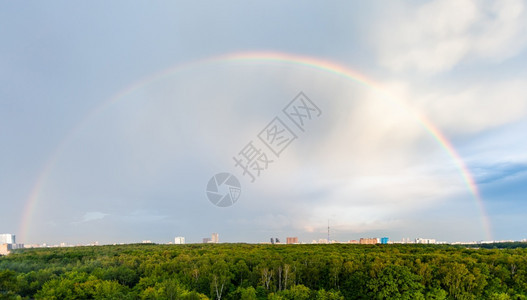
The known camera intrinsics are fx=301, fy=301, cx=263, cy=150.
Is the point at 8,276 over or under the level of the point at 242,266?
over

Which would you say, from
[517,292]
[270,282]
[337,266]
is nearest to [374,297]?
[337,266]

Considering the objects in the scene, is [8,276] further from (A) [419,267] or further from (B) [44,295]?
(A) [419,267]

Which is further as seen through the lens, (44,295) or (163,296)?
(44,295)

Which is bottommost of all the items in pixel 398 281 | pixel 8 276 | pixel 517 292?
pixel 517 292

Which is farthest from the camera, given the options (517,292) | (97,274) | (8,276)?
(97,274)

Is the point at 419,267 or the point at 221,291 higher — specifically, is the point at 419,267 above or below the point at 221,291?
above

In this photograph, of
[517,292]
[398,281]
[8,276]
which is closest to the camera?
[8,276]

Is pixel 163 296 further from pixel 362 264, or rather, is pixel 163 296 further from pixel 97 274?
pixel 362 264

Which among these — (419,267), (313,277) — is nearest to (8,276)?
(313,277)

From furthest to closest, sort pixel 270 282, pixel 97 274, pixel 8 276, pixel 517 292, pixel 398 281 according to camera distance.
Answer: pixel 97 274 → pixel 270 282 → pixel 517 292 → pixel 398 281 → pixel 8 276
